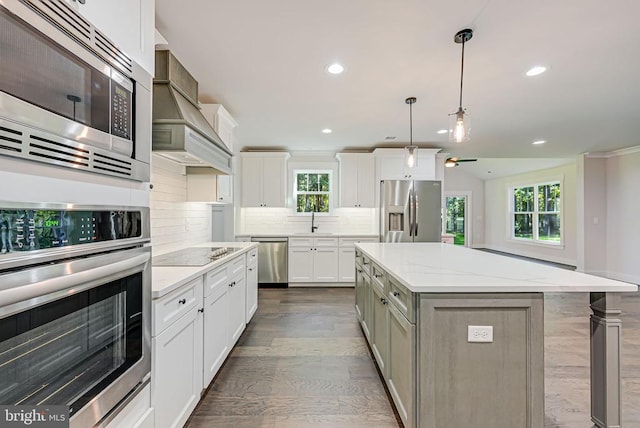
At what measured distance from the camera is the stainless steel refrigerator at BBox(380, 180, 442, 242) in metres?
4.95

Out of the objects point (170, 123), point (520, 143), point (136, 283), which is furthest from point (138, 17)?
point (520, 143)

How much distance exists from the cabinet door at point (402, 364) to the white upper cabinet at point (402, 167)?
3.62 meters

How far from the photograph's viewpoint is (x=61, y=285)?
29.7 inches

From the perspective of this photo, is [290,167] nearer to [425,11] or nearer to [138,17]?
[425,11]

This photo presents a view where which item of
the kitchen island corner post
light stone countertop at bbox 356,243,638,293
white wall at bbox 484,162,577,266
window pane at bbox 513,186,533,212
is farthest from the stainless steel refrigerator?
window pane at bbox 513,186,533,212

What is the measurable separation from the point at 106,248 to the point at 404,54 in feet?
7.65

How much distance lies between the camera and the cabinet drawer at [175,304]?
4.33 ft

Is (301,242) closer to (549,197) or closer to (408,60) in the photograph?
(408,60)

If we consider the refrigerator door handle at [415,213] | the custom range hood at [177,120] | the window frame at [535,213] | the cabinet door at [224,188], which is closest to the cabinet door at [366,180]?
the refrigerator door handle at [415,213]

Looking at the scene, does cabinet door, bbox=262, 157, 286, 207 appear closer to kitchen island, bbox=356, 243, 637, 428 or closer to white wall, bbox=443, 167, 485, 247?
kitchen island, bbox=356, 243, 637, 428

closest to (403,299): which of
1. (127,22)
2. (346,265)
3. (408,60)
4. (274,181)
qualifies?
(127,22)

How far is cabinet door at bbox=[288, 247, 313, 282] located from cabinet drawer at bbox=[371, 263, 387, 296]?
2709 millimetres

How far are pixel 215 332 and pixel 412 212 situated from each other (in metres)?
3.82

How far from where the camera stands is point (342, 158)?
17.4 ft
